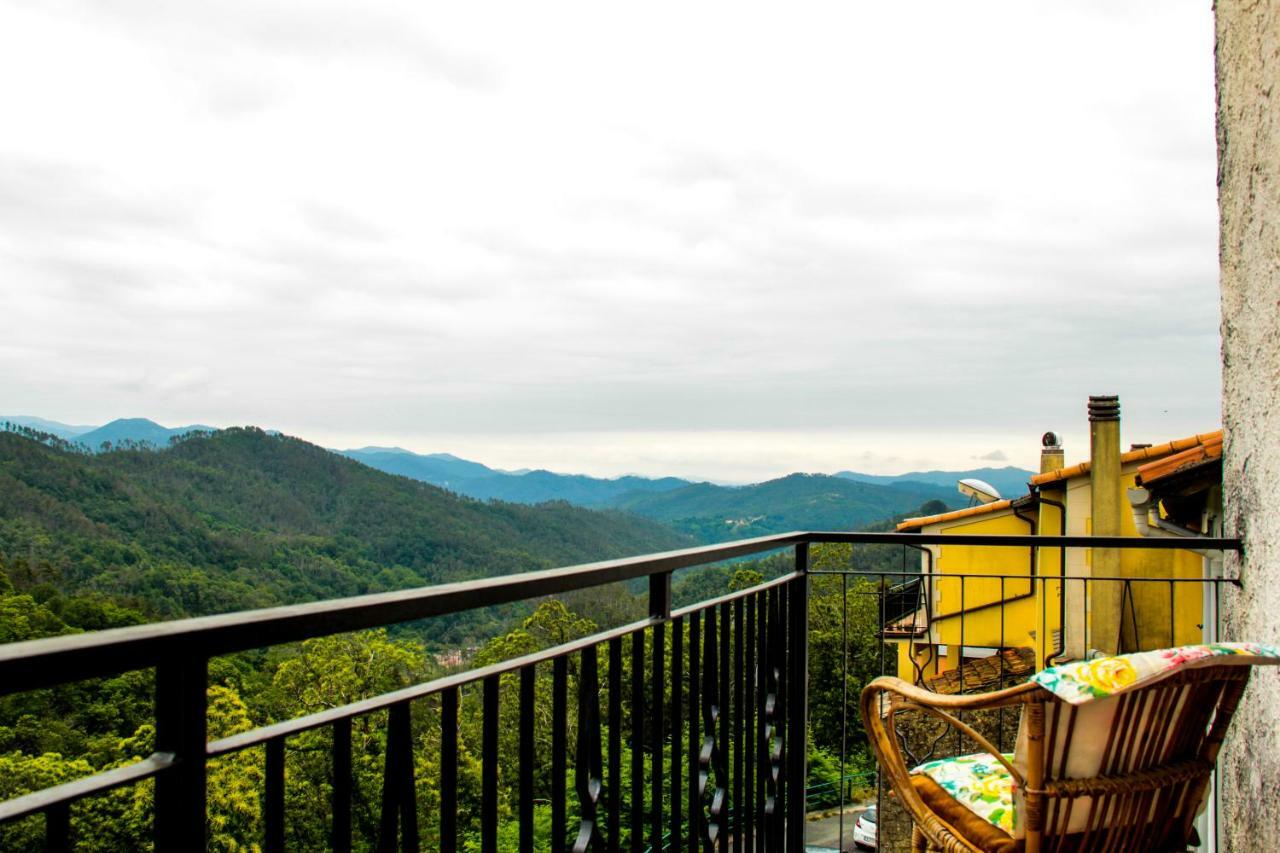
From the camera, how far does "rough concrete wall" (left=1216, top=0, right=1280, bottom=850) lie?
2273 mm

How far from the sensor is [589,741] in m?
1.52

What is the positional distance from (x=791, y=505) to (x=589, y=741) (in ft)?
461

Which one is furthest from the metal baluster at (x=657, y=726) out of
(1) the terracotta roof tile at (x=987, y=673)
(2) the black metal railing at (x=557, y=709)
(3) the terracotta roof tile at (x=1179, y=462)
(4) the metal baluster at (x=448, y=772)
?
(1) the terracotta roof tile at (x=987, y=673)

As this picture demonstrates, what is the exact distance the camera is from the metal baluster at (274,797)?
89cm

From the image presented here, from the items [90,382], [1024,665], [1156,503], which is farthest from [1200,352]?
[90,382]

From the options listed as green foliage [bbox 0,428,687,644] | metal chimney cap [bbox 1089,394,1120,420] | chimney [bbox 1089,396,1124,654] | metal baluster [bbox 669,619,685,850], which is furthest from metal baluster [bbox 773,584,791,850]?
green foliage [bbox 0,428,687,644]

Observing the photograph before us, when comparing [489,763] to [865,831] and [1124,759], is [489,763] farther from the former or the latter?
[865,831]

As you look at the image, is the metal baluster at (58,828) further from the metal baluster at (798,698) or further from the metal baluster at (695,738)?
the metal baluster at (798,698)

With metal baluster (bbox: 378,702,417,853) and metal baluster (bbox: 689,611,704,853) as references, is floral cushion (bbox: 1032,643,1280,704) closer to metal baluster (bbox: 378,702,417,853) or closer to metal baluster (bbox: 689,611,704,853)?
metal baluster (bbox: 689,611,704,853)

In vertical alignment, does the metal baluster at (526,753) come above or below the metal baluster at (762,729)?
above

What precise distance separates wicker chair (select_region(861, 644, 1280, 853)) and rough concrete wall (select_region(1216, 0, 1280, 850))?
2.44ft

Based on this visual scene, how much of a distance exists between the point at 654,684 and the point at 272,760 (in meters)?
1.02

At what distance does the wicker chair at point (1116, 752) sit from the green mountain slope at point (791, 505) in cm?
10200

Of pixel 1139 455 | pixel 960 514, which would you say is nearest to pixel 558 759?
pixel 1139 455
